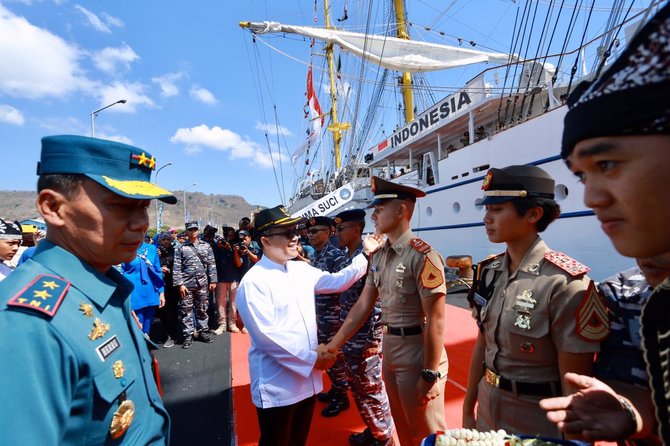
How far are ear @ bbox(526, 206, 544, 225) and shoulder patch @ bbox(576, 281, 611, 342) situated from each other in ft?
1.32

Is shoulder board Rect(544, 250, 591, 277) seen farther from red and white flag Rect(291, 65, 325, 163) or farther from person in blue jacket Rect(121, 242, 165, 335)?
red and white flag Rect(291, 65, 325, 163)

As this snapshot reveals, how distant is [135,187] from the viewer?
1.05 m

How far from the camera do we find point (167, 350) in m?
5.16

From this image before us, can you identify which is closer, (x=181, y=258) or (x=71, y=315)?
(x=71, y=315)

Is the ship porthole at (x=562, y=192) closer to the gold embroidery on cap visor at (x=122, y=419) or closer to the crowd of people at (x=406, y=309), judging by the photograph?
the crowd of people at (x=406, y=309)

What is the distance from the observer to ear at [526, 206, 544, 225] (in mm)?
1627

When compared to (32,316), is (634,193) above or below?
above

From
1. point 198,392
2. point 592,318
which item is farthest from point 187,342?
point 592,318

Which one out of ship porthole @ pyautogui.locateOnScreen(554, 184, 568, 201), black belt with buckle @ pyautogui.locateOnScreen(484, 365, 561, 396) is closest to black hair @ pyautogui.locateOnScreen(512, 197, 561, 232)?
black belt with buckle @ pyautogui.locateOnScreen(484, 365, 561, 396)

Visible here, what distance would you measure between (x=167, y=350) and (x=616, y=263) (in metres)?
6.79

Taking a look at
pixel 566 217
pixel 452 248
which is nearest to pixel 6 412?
pixel 566 217

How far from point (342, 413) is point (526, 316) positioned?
2.31 metres

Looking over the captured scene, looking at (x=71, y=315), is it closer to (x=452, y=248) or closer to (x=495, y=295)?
(x=495, y=295)

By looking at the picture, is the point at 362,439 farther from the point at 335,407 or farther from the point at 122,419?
the point at 122,419
